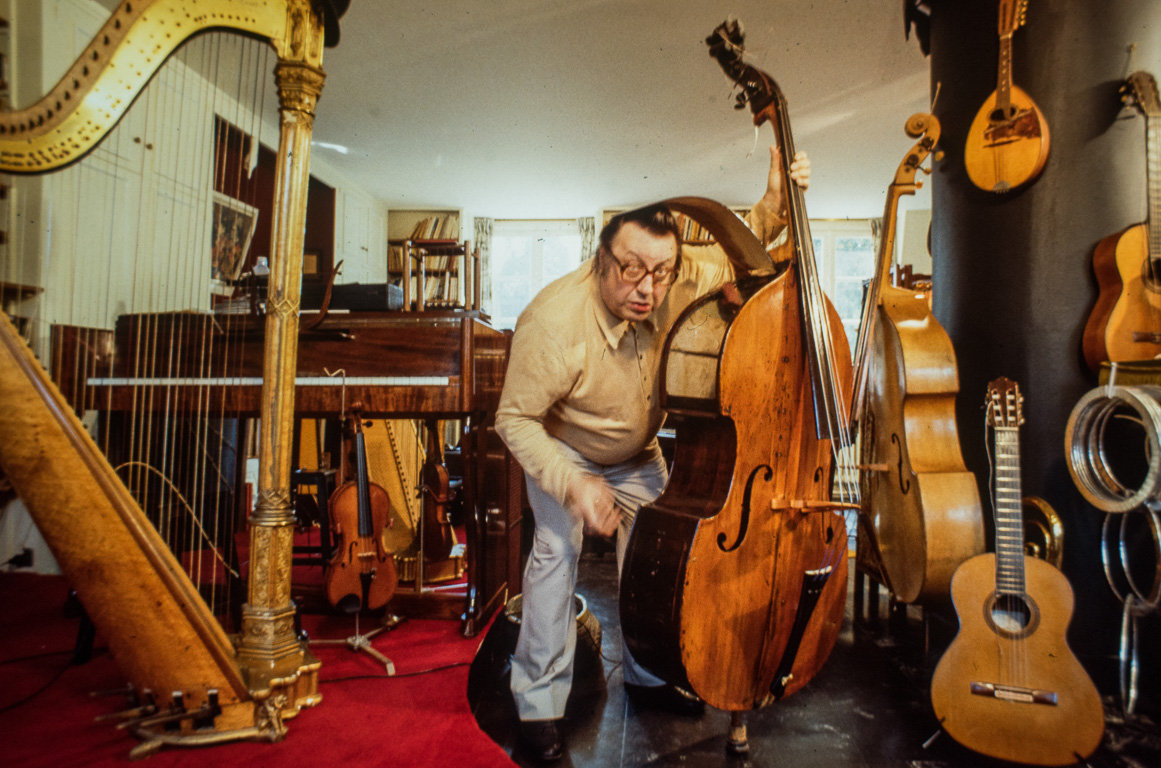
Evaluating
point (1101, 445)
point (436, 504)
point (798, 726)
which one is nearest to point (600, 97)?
point (436, 504)

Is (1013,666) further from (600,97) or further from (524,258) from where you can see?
(524,258)

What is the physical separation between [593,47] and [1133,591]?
4303mm

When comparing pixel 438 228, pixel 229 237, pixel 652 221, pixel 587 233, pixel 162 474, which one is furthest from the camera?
pixel 438 228

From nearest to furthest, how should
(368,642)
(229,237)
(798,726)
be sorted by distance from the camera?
(798,726) → (368,642) → (229,237)

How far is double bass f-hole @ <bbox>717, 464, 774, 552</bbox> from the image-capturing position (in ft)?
4.42

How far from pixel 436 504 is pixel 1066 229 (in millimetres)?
2845

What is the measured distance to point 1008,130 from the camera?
2.39m

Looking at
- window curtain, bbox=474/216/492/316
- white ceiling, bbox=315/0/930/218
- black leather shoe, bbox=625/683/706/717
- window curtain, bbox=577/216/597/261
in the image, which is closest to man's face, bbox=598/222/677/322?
black leather shoe, bbox=625/683/706/717

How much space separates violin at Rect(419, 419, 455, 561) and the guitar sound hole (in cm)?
201

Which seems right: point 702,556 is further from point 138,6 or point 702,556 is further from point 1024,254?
point 1024,254

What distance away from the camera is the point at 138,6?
1.35 m

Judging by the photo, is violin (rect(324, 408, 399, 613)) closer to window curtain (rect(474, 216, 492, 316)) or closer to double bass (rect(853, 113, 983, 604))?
double bass (rect(853, 113, 983, 604))

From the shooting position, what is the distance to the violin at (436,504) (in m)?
2.58

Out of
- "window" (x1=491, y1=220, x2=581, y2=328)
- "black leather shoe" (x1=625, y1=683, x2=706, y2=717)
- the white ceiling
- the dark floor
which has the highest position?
the white ceiling
